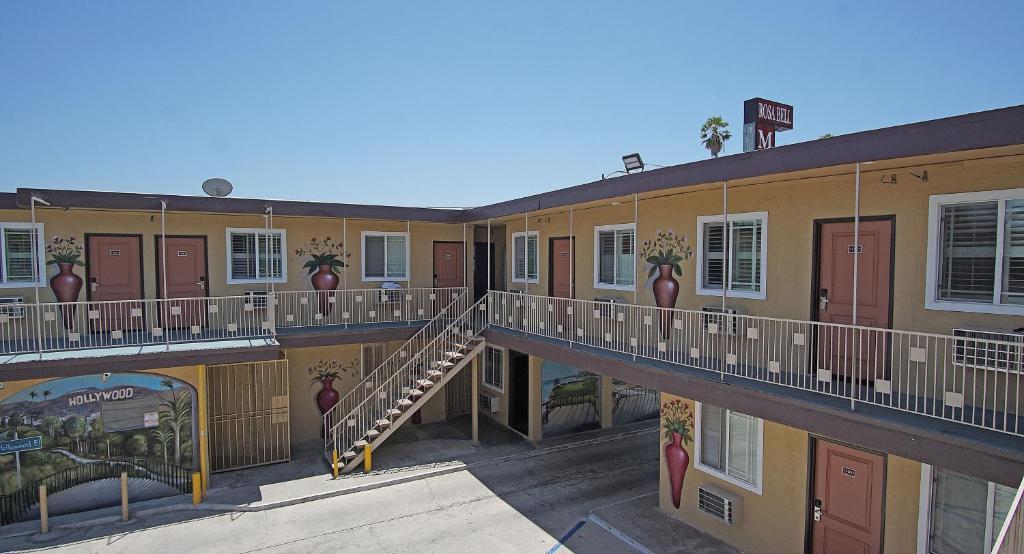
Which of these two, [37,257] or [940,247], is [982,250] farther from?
[37,257]

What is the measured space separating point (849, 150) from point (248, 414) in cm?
1456

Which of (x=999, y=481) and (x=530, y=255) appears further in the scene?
(x=530, y=255)

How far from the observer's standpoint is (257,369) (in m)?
15.2

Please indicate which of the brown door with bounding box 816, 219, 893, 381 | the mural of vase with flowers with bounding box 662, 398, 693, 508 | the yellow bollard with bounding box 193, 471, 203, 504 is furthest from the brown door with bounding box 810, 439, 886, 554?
the yellow bollard with bounding box 193, 471, 203, 504

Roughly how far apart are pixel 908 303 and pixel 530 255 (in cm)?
1041

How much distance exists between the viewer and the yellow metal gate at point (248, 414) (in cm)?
1471

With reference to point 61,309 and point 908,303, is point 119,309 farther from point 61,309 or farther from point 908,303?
point 908,303

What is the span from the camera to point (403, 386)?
51.9ft

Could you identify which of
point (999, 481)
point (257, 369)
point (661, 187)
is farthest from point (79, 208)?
point (999, 481)

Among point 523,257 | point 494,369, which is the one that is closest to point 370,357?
point 494,369

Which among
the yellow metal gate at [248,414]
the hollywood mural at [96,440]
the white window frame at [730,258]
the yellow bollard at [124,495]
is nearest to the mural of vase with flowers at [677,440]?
the white window frame at [730,258]

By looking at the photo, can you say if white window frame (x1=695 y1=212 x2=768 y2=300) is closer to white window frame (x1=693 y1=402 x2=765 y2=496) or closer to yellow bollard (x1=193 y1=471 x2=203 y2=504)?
white window frame (x1=693 y1=402 x2=765 y2=496)

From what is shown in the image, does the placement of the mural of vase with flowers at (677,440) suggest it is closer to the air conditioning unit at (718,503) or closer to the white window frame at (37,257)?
the air conditioning unit at (718,503)

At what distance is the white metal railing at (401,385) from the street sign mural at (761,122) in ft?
25.7
